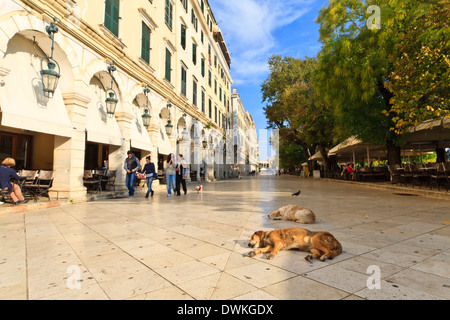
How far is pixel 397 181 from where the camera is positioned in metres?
14.5

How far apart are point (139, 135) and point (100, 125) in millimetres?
2894

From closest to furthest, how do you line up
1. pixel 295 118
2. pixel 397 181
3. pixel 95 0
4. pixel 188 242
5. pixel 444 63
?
pixel 188 242, pixel 444 63, pixel 95 0, pixel 397 181, pixel 295 118

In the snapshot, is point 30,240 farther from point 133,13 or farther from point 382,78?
point 382,78

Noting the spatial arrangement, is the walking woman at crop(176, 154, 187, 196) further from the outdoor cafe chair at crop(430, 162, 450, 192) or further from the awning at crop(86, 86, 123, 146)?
the outdoor cafe chair at crop(430, 162, 450, 192)

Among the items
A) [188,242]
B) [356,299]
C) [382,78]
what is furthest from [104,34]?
[382,78]

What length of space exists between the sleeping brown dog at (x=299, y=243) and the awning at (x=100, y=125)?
8.76 meters

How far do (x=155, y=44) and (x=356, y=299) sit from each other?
53.0ft

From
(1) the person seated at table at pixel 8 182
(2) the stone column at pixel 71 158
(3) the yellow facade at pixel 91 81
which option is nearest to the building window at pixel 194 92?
(3) the yellow facade at pixel 91 81

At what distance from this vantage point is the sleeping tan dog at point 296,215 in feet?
16.3

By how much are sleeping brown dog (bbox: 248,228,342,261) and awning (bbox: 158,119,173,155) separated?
1274 centimetres

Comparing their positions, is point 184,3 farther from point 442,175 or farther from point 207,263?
point 207,263

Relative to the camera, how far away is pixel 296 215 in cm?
512

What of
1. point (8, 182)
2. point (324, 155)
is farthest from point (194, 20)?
point (8, 182)

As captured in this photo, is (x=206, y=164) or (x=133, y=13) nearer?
(x=133, y=13)
